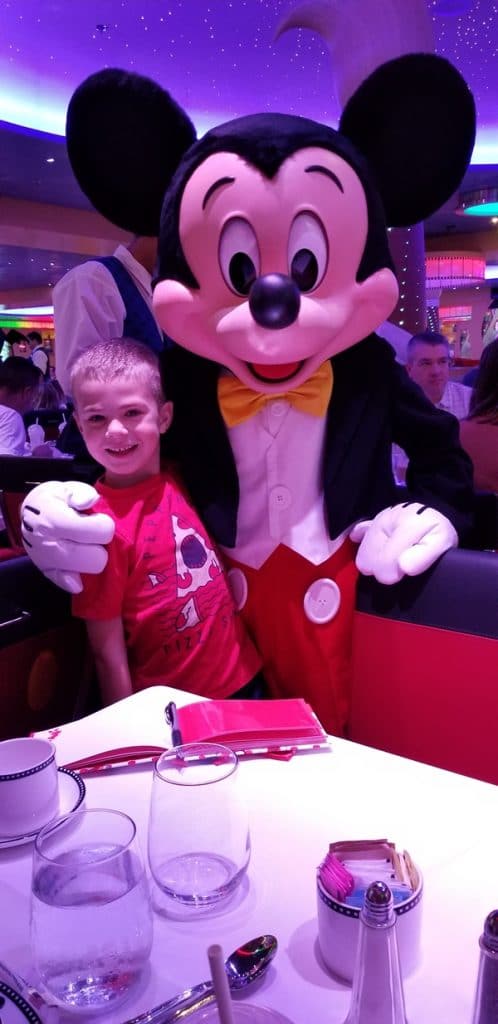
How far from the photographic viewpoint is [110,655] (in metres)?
1.46

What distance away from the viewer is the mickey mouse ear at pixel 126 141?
1551 millimetres

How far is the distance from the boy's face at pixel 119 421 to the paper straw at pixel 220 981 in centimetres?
110

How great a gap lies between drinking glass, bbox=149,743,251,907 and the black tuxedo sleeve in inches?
37.4

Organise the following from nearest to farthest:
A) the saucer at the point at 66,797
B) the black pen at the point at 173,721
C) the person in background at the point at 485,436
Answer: the saucer at the point at 66,797 → the black pen at the point at 173,721 → the person in background at the point at 485,436

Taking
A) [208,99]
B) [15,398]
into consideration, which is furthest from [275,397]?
[208,99]

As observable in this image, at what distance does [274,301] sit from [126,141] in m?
0.53

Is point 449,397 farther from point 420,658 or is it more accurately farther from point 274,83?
point 420,658

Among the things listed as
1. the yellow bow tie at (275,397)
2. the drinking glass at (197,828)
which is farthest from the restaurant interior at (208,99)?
the drinking glass at (197,828)

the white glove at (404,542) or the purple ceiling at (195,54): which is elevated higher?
the purple ceiling at (195,54)

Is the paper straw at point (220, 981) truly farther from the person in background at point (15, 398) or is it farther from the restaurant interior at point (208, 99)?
the person in background at point (15, 398)

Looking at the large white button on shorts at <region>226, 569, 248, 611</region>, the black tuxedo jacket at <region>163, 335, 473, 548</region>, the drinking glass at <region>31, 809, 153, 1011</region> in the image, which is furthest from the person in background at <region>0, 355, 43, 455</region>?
the drinking glass at <region>31, 809, 153, 1011</region>

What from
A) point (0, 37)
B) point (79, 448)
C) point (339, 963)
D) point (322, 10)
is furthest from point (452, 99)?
point (0, 37)

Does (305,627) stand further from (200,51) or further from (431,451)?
(200,51)

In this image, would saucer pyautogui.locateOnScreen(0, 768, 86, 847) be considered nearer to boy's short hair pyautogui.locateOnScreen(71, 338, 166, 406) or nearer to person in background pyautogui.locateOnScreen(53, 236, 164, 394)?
boy's short hair pyautogui.locateOnScreen(71, 338, 166, 406)
